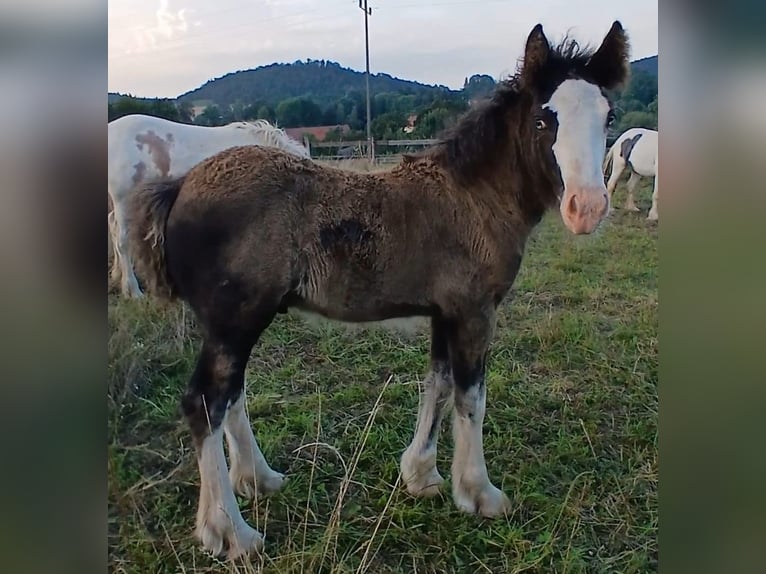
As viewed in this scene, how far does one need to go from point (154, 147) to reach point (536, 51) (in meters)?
1.21

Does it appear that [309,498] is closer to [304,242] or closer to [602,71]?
[304,242]

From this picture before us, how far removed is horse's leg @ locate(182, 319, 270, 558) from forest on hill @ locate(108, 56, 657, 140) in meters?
0.69

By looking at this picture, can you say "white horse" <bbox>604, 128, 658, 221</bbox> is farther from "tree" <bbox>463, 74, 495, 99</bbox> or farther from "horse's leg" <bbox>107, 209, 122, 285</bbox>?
"horse's leg" <bbox>107, 209, 122, 285</bbox>

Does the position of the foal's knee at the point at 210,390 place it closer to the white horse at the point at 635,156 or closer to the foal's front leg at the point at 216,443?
the foal's front leg at the point at 216,443

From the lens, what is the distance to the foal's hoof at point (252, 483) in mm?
2348

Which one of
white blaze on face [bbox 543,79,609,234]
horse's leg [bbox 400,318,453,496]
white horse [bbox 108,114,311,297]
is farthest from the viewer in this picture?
horse's leg [bbox 400,318,453,496]

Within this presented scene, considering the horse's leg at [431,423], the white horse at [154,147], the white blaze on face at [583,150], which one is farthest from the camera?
the horse's leg at [431,423]

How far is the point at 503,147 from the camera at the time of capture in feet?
7.72

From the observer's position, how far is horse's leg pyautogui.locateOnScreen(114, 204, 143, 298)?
2.27 meters

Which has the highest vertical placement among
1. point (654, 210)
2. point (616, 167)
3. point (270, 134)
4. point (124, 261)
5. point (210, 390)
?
point (270, 134)

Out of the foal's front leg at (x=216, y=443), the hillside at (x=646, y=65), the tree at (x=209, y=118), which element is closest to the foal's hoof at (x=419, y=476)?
the foal's front leg at (x=216, y=443)

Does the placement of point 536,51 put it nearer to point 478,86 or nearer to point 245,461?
point 478,86

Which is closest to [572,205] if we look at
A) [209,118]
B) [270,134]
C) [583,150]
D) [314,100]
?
[583,150]

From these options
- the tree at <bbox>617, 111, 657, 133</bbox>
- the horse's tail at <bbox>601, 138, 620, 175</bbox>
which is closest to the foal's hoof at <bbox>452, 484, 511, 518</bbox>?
the horse's tail at <bbox>601, 138, 620, 175</bbox>
